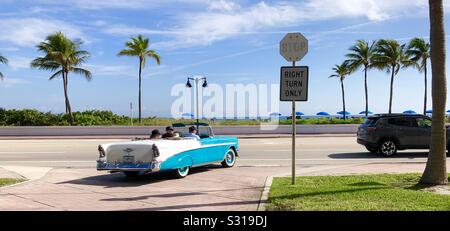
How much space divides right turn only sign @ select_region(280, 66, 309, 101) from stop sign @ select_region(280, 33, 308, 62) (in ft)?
0.92

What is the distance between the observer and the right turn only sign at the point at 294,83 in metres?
9.95

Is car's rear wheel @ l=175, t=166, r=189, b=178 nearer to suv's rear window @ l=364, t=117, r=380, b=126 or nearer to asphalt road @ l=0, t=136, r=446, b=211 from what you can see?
asphalt road @ l=0, t=136, r=446, b=211

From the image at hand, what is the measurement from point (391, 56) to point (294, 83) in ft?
141

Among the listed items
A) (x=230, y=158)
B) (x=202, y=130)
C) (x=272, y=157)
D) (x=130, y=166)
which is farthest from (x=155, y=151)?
(x=272, y=157)

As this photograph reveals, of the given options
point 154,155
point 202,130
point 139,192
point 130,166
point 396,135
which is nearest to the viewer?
point 139,192

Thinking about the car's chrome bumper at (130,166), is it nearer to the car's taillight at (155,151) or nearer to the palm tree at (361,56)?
the car's taillight at (155,151)

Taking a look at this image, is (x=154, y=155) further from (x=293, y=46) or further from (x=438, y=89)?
(x=438, y=89)

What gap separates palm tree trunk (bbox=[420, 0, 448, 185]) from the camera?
369 inches

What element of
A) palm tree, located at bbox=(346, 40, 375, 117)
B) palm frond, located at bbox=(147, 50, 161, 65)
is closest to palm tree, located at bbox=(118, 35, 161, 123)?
palm frond, located at bbox=(147, 50, 161, 65)

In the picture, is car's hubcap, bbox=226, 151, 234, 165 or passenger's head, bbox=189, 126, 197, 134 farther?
car's hubcap, bbox=226, 151, 234, 165

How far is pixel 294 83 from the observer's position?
32.7 ft
